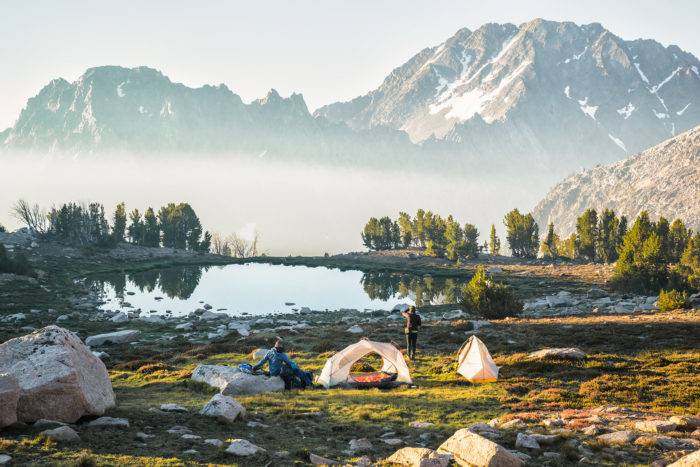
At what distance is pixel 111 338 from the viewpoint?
114ft

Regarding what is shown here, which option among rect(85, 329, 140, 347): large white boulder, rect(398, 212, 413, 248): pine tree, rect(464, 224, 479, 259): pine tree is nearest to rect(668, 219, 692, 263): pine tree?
rect(464, 224, 479, 259): pine tree

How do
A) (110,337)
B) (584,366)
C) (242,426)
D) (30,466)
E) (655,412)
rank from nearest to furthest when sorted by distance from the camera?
(30,466)
(242,426)
(655,412)
(584,366)
(110,337)

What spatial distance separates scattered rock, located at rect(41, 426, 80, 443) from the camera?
470 inches

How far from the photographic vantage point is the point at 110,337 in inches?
1372

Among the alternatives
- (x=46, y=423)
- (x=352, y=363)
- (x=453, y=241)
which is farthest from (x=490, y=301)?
(x=453, y=241)

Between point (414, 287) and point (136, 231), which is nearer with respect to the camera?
point (414, 287)

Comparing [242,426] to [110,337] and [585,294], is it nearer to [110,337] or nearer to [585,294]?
[110,337]

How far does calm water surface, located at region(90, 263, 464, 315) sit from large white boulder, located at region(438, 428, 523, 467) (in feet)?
166

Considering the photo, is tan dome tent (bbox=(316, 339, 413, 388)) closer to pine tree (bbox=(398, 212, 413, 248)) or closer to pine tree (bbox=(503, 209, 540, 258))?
pine tree (bbox=(503, 209, 540, 258))

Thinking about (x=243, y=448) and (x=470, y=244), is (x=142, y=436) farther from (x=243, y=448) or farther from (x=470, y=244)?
(x=470, y=244)

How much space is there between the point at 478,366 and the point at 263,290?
6686cm

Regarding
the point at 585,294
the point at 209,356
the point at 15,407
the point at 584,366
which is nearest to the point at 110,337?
the point at 209,356

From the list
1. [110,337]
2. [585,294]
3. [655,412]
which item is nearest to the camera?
[655,412]

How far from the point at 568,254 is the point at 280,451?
147 meters
